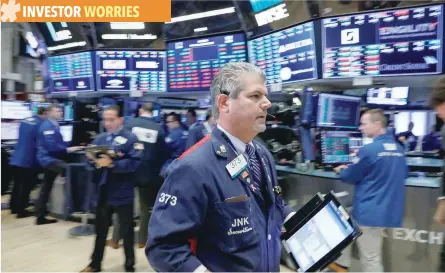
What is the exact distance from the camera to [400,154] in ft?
9.48

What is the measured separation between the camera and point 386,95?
4023 millimetres

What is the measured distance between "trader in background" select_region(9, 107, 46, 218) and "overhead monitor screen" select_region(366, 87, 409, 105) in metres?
4.28

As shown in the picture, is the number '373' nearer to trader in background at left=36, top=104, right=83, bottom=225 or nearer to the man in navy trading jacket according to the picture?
the man in navy trading jacket

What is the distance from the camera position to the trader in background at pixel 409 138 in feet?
12.7

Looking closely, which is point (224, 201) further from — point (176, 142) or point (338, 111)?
point (176, 142)

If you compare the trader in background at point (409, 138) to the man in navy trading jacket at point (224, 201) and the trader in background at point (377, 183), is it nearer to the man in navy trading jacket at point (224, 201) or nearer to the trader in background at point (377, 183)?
the trader in background at point (377, 183)

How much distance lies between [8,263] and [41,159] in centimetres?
153

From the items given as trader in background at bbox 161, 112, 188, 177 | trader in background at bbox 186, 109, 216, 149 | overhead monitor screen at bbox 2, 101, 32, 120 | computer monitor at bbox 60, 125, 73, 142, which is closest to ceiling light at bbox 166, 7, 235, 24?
trader in background at bbox 186, 109, 216, 149

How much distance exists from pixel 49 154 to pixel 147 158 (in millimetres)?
1577

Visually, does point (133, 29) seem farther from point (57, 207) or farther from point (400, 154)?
point (400, 154)

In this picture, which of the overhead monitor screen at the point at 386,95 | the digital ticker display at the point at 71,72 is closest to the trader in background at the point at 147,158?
the digital ticker display at the point at 71,72

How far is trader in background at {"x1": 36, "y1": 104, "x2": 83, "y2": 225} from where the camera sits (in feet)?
15.9

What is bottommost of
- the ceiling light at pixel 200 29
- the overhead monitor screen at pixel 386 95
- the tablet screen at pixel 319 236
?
the tablet screen at pixel 319 236

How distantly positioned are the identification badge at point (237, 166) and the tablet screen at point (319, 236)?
36 centimetres
